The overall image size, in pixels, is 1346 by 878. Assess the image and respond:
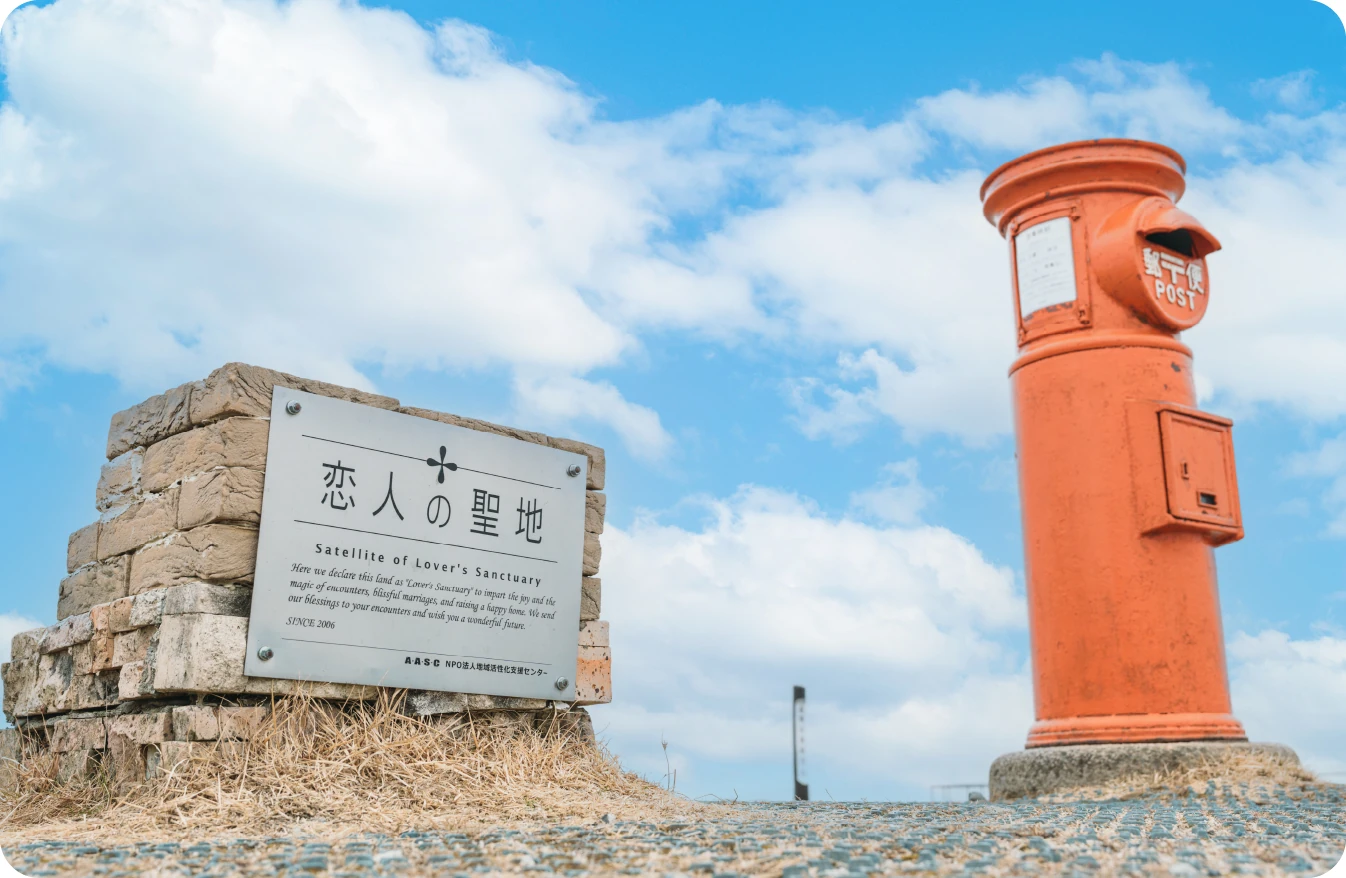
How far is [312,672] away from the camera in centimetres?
487

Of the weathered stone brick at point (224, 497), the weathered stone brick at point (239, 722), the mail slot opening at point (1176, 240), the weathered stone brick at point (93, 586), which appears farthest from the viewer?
the mail slot opening at point (1176, 240)

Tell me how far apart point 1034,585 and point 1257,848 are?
10.1 ft

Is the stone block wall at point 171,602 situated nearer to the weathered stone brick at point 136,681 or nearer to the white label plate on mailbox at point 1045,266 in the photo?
the weathered stone brick at point 136,681

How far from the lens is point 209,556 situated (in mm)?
4766

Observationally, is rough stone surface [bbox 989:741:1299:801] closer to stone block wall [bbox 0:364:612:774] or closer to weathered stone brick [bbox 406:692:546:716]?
stone block wall [bbox 0:364:612:774]

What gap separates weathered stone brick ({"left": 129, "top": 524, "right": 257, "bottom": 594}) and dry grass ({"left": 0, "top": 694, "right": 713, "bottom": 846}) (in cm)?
60

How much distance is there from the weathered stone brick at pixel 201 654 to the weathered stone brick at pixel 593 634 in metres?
1.69

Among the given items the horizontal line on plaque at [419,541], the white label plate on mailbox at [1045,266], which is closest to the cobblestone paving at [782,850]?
the horizontal line on plaque at [419,541]

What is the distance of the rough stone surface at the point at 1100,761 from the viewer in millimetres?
5746

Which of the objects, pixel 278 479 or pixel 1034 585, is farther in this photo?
pixel 1034 585

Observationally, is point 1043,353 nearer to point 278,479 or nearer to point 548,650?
point 548,650

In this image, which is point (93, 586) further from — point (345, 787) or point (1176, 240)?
point (1176, 240)

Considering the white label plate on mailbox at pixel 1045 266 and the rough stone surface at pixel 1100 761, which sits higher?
the white label plate on mailbox at pixel 1045 266

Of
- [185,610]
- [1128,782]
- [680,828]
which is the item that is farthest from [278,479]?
[1128,782]
